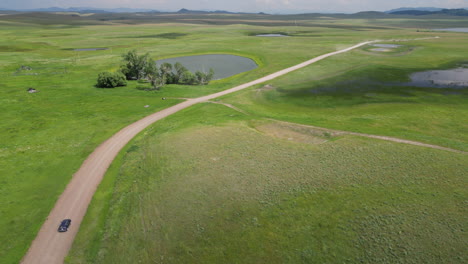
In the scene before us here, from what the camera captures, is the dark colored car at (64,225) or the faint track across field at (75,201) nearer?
the faint track across field at (75,201)

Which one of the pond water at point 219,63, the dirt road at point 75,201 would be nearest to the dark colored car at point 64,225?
the dirt road at point 75,201

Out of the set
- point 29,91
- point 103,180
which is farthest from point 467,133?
point 29,91

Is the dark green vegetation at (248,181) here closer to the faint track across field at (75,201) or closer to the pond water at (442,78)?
the faint track across field at (75,201)

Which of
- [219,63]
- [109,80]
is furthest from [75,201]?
[219,63]

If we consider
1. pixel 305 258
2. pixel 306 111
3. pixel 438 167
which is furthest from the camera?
pixel 306 111

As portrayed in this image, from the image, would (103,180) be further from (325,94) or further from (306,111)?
(325,94)

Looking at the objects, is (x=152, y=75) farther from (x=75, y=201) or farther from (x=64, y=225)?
(x=64, y=225)

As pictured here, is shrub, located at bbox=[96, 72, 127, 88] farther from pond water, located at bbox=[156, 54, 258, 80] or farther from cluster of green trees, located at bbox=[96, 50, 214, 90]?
pond water, located at bbox=[156, 54, 258, 80]
